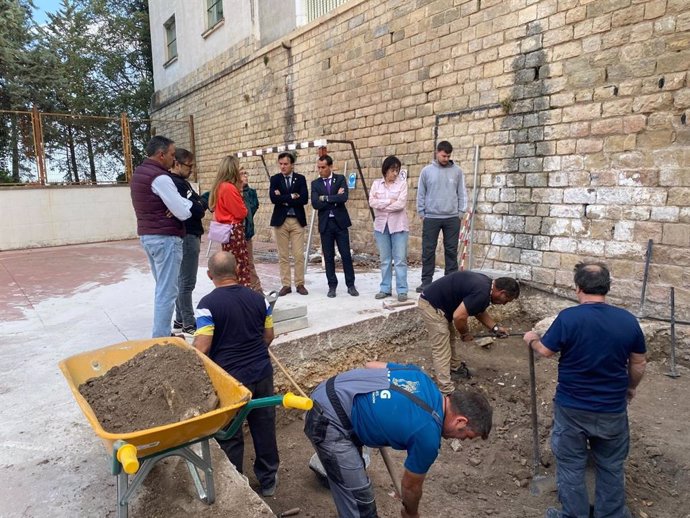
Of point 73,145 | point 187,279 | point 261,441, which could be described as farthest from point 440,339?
point 73,145

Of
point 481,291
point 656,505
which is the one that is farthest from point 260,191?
point 656,505

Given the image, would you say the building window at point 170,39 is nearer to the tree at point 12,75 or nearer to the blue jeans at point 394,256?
the tree at point 12,75

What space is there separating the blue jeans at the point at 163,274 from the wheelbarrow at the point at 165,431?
0.98 m

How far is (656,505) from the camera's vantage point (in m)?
3.10

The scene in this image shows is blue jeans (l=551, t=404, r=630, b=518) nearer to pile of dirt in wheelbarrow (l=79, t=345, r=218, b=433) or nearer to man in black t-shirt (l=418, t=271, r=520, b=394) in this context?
man in black t-shirt (l=418, t=271, r=520, b=394)

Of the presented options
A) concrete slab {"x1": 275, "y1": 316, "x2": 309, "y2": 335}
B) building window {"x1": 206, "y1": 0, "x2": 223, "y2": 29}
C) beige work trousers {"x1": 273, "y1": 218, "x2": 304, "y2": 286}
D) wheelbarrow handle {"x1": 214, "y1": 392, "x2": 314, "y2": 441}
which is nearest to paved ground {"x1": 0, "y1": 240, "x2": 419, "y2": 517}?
concrete slab {"x1": 275, "y1": 316, "x2": 309, "y2": 335}

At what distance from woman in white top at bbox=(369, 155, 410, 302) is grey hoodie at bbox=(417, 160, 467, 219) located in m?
0.32

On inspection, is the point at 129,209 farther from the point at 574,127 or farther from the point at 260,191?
the point at 574,127

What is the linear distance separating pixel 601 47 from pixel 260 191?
27.1 feet

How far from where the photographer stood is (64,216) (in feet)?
39.3

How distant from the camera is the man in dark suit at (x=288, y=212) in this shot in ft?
18.3

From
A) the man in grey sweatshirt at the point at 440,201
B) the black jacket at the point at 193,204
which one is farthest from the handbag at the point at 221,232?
the man in grey sweatshirt at the point at 440,201

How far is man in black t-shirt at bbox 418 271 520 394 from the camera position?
3.64 metres

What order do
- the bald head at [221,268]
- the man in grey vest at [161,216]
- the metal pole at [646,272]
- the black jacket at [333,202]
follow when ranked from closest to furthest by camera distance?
the bald head at [221,268]
the man in grey vest at [161,216]
the metal pole at [646,272]
the black jacket at [333,202]
